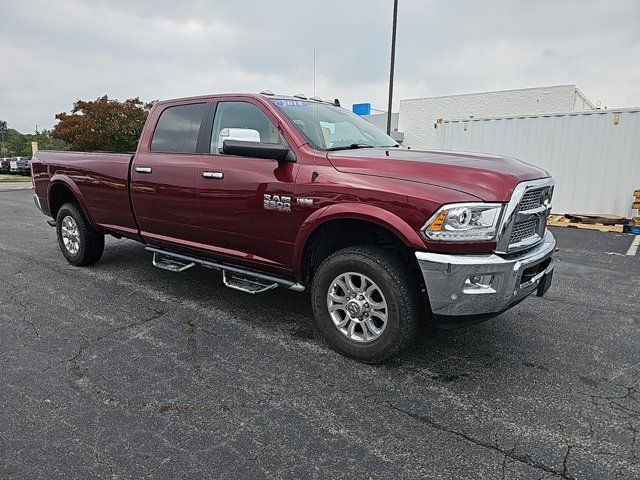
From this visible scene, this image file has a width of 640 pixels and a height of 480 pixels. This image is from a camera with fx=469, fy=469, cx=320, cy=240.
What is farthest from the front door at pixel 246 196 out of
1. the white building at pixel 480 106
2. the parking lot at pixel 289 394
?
the white building at pixel 480 106

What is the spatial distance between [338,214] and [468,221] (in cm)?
90

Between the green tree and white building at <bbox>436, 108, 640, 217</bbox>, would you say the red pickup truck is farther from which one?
the green tree

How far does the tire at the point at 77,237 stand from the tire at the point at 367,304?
3.69 meters

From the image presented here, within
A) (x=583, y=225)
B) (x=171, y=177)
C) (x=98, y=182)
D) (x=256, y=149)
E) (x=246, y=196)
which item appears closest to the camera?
(x=256, y=149)

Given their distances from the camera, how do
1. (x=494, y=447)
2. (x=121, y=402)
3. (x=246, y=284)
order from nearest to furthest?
(x=494, y=447)
(x=121, y=402)
(x=246, y=284)

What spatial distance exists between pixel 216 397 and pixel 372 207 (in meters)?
1.58

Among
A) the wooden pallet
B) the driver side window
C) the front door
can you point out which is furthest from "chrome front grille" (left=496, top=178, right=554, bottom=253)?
the wooden pallet

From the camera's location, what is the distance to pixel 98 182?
5.32 m

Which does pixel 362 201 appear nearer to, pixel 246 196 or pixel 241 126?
pixel 246 196

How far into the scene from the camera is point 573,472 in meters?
2.26

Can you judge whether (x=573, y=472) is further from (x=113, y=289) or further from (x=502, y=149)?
(x=502, y=149)

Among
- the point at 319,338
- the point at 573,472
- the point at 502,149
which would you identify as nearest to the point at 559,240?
the point at 502,149

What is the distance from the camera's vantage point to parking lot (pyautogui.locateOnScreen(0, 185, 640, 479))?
2.34 m

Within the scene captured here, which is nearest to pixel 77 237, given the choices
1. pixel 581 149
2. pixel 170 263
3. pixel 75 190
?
pixel 75 190
